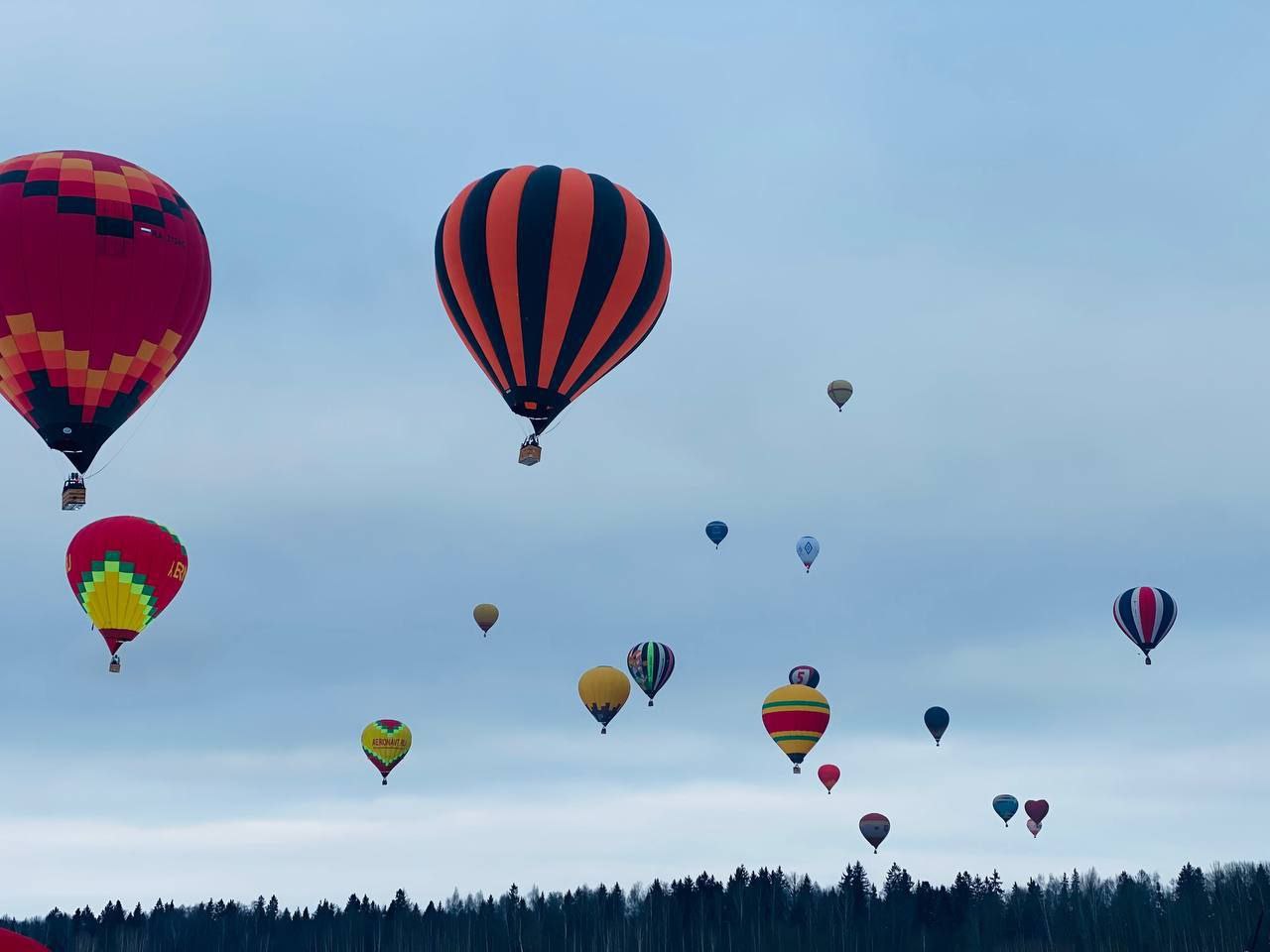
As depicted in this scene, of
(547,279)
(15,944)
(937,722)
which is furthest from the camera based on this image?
(937,722)

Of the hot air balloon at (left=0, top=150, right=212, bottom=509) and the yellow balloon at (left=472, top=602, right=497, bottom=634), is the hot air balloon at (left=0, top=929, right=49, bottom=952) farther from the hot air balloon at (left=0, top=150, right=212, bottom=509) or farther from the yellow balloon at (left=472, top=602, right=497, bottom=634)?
the yellow balloon at (left=472, top=602, right=497, bottom=634)

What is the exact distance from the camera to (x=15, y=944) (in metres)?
18.5

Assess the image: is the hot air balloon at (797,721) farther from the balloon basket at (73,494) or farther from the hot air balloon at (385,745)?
the balloon basket at (73,494)

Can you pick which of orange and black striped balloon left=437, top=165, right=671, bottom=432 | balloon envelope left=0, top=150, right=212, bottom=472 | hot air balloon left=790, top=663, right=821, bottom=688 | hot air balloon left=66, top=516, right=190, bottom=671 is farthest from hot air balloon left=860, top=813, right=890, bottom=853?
balloon envelope left=0, top=150, right=212, bottom=472

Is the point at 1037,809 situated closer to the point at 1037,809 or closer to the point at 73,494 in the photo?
the point at 1037,809

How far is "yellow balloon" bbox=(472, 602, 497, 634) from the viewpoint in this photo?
6900cm

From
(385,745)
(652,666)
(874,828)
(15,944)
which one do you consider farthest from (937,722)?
(15,944)

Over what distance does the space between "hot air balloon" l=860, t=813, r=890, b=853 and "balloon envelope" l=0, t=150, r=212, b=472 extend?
52695 mm

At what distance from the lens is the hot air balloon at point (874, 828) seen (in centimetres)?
7919

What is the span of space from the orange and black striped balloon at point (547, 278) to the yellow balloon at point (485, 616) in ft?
109

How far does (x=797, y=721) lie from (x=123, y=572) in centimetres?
2981

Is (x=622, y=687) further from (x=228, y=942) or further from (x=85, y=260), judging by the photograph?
(x=228, y=942)

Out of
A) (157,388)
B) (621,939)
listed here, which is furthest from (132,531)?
(621,939)

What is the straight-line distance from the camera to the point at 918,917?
322 feet
